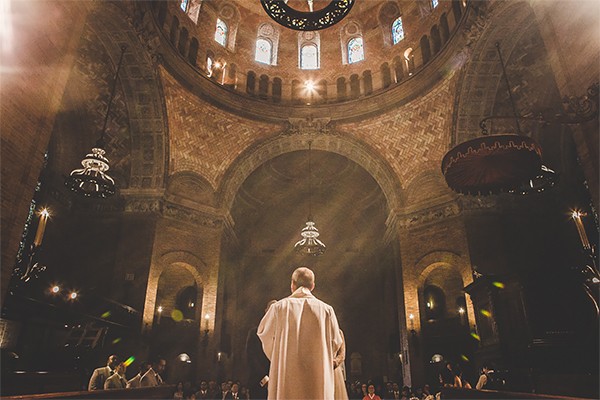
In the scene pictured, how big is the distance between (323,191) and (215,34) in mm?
9337

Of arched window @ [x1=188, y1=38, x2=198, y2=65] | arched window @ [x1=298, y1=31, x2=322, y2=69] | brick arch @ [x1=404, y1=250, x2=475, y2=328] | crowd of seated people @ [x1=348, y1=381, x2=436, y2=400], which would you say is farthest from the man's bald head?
arched window @ [x1=298, y1=31, x2=322, y2=69]

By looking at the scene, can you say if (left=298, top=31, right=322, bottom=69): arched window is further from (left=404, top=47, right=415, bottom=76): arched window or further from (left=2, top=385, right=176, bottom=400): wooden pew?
(left=2, top=385, right=176, bottom=400): wooden pew

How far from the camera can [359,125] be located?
49.9 feet

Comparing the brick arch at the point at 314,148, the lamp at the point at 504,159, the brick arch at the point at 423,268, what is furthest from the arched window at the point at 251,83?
the lamp at the point at 504,159

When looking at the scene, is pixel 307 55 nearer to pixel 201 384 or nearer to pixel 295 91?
pixel 295 91

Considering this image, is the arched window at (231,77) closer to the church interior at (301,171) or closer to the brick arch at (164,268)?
the church interior at (301,171)

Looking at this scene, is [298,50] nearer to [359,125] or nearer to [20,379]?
[359,125]

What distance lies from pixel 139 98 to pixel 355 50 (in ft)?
30.9

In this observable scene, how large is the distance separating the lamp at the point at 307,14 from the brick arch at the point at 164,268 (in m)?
8.51

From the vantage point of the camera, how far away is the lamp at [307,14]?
25.9 ft

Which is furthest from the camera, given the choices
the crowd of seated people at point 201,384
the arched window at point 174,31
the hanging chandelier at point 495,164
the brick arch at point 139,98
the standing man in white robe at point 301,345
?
the arched window at point 174,31

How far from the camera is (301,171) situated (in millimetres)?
19094

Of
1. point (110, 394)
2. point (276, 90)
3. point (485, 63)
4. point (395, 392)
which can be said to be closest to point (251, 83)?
point (276, 90)

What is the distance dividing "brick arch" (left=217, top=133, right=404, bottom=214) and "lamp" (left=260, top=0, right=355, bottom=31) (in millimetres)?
7323
